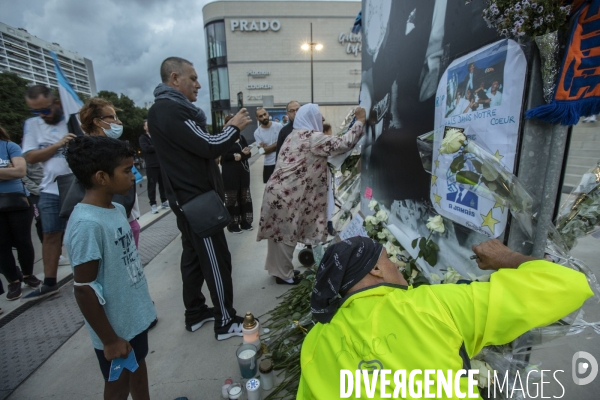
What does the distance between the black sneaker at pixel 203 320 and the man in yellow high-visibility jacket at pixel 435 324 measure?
185 centimetres

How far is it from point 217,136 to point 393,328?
174 centimetres

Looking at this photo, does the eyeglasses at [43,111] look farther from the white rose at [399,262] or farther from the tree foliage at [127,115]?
the tree foliage at [127,115]

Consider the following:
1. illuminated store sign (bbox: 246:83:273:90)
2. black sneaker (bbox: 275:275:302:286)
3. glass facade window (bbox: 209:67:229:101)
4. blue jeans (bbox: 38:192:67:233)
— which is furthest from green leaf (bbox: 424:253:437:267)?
glass facade window (bbox: 209:67:229:101)

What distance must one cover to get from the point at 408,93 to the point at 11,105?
2137cm

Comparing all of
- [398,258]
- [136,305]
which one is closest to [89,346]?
[136,305]

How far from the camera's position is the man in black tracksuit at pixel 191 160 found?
6.77ft

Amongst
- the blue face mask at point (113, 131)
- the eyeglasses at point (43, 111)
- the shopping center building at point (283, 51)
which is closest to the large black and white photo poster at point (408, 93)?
the blue face mask at point (113, 131)

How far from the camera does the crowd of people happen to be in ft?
3.03

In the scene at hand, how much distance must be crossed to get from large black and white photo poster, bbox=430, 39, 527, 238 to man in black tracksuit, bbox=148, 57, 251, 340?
4.62ft

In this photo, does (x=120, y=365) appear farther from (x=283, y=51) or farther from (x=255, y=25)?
(x=255, y=25)

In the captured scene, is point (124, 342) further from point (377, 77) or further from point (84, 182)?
point (377, 77)

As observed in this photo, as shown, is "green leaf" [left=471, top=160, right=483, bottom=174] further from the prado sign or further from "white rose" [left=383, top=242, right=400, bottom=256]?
the prado sign

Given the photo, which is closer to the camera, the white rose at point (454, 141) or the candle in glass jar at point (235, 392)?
the white rose at point (454, 141)

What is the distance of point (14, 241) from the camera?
312cm
